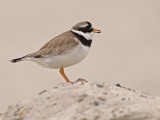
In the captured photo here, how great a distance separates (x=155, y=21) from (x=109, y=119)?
41.9 feet

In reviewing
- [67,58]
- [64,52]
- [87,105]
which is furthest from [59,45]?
[87,105]

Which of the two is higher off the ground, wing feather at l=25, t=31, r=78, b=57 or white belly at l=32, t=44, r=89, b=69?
wing feather at l=25, t=31, r=78, b=57

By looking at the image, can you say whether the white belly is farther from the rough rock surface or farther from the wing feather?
the rough rock surface

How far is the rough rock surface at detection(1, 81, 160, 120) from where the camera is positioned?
5459 mm

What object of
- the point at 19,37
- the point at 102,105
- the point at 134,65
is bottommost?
the point at 134,65

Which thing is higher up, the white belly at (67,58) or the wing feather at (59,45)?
the wing feather at (59,45)

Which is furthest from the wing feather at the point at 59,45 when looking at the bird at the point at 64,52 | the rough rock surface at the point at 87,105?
the rough rock surface at the point at 87,105

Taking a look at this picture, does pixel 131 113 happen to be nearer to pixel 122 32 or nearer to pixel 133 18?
pixel 122 32

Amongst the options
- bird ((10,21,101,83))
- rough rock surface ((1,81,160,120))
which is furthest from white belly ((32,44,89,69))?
rough rock surface ((1,81,160,120))

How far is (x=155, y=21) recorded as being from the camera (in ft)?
58.2

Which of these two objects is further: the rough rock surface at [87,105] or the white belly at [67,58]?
the white belly at [67,58]

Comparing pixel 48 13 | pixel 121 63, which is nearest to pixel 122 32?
pixel 121 63

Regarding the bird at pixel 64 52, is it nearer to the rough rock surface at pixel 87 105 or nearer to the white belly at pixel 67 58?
the white belly at pixel 67 58

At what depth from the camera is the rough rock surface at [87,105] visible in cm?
546
